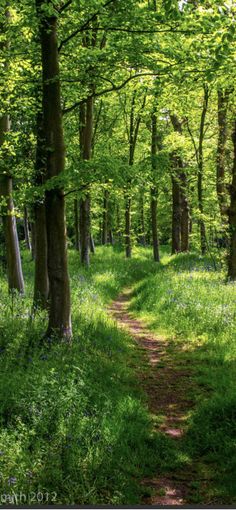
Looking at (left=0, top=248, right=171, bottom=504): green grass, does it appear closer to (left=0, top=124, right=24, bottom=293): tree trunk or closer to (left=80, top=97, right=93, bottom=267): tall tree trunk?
(left=0, top=124, right=24, bottom=293): tree trunk

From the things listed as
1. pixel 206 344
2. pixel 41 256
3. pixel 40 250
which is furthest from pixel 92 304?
pixel 206 344

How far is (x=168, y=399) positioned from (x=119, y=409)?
148 centimetres

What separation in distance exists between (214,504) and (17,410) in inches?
101

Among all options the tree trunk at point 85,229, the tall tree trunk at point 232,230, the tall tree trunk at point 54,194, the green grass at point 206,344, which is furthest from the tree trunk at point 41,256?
the tree trunk at point 85,229

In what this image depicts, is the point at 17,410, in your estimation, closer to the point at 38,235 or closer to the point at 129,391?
the point at 129,391

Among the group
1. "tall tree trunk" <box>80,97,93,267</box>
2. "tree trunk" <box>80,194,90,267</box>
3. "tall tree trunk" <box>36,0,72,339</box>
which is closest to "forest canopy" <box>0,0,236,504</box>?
"tall tree trunk" <box>36,0,72,339</box>

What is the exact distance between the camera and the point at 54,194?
8469mm

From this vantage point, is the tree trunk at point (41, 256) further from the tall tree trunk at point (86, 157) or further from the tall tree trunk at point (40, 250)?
the tall tree trunk at point (86, 157)

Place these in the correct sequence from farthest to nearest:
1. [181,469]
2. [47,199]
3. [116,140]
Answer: [116,140] < [47,199] < [181,469]

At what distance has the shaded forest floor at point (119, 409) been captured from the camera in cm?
490

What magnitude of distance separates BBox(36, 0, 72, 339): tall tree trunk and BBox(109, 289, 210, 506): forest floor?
2019 mm

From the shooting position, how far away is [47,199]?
855 cm

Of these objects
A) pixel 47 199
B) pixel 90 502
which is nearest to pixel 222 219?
pixel 47 199

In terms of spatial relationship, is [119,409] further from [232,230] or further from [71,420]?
[232,230]
